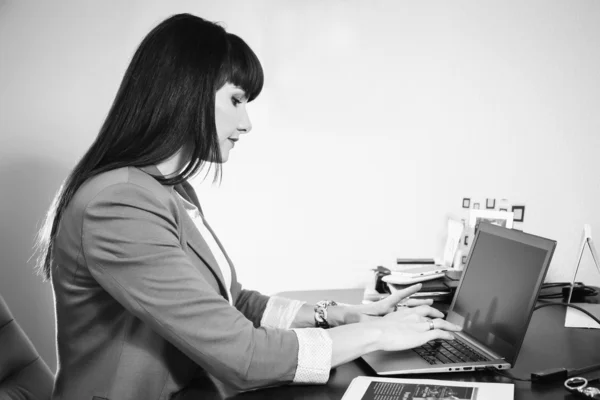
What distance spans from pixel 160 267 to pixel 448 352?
626 millimetres

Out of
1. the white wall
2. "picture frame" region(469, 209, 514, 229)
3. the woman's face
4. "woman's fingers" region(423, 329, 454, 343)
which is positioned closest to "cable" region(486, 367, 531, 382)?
"woman's fingers" region(423, 329, 454, 343)

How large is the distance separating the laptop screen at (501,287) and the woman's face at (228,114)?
672 mm

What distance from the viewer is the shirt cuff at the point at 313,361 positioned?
1011 mm

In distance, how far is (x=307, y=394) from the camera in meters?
0.99

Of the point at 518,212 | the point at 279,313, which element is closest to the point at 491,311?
the point at 279,313

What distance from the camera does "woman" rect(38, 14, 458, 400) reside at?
96 cm

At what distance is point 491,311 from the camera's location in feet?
4.03

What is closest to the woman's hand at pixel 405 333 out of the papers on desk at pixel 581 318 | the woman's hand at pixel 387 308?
the woman's hand at pixel 387 308

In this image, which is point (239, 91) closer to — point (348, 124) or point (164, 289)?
point (164, 289)

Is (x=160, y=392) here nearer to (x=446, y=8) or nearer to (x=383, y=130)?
(x=383, y=130)

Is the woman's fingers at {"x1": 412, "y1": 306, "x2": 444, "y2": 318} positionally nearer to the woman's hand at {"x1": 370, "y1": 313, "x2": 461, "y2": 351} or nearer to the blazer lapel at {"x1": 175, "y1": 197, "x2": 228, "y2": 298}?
the woman's hand at {"x1": 370, "y1": 313, "x2": 461, "y2": 351}

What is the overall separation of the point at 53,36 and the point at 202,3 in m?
0.62

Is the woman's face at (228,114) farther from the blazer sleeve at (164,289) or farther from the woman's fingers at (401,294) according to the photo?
the woman's fingers at (401,294)

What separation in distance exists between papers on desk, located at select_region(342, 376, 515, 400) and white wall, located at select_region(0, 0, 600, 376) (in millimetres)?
1437
